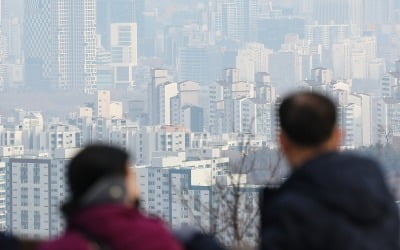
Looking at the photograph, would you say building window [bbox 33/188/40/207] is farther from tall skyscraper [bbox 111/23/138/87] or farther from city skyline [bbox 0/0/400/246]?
tall skyscraper [bbox 111/23/138/87]

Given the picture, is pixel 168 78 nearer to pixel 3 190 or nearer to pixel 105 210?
pixel 3 190

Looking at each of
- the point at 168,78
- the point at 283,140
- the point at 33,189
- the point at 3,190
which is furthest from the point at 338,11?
the point at 283,140

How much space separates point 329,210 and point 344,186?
0.02 m

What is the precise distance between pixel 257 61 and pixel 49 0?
1871cm

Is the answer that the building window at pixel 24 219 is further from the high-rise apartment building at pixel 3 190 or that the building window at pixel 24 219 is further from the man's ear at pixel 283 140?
the man's ear at pixel 283 140

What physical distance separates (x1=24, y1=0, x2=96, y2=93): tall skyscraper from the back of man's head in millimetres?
80691

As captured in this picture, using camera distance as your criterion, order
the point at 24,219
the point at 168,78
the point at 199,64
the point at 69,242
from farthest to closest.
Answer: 1. the point at 199,64
2. the point at 168,78
3. the point at 24,219
4. the point at 69,242

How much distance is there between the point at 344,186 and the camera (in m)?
1.31

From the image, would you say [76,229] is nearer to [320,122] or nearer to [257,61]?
[320,122]

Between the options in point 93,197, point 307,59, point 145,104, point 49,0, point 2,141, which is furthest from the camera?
point 49,0

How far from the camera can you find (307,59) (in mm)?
80562

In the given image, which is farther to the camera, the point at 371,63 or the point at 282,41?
the point at 282,41

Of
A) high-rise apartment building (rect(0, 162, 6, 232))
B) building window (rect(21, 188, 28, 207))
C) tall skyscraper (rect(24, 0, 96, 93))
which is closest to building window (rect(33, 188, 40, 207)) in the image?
building window (rect(21, 188, 28, 207))

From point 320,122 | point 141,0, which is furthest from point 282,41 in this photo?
point 320,122
